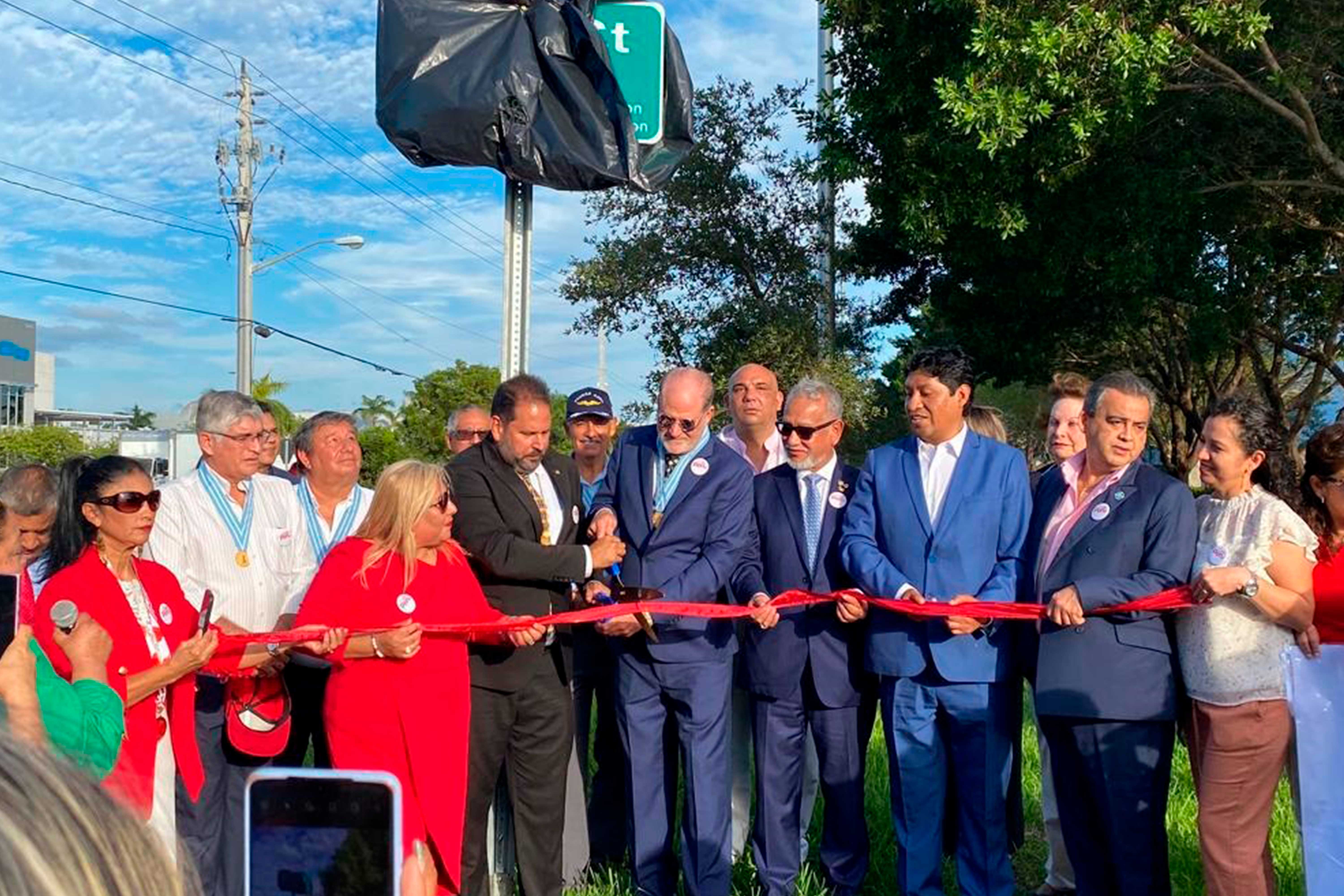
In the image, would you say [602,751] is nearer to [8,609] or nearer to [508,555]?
[508,555]

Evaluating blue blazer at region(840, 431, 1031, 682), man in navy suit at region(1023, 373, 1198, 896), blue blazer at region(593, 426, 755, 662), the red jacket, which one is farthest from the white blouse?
the red jacket

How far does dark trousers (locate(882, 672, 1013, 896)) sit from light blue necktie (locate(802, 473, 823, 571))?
0.76 meters

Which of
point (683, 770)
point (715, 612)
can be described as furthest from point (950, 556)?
point (683, 770)

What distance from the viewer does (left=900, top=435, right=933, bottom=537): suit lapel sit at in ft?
17.5

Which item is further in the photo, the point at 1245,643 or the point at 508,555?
the point at 508,555

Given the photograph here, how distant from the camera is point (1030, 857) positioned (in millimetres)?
6434

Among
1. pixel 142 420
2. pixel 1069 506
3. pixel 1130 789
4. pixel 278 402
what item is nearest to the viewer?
pixel 1130 789

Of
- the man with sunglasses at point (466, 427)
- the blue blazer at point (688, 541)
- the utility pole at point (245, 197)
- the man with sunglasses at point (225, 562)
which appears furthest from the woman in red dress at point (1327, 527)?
the utility pole at point (245, 197)

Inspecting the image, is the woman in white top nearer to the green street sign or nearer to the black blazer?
the black blazer

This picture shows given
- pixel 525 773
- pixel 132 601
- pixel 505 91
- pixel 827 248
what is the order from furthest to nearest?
pixel 827 248 → pixel 525 773 → pixel 505 91 → pixel 132 601

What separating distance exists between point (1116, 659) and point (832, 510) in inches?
59.2

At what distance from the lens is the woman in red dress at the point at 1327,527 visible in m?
4.50

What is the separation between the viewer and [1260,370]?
24031 mm

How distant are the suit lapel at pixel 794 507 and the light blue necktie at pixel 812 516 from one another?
0.04 ft
